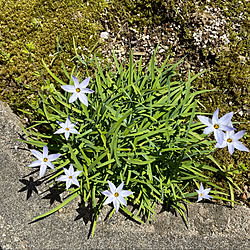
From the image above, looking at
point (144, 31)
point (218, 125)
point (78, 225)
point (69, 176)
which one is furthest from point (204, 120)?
point (144, 31)

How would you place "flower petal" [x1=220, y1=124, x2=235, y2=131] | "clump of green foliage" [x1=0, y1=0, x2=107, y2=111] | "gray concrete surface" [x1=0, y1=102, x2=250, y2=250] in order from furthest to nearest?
"clump of green foliage" [x1=0, y1=0, x2=107, y2=111], "gray concrete surface" [x1=0, y1=102, x2=250, y2=250], "flower petal" [x1=220, y1=124, x2=235, y2=131]

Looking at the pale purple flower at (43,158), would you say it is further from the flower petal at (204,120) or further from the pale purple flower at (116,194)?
the flower petal at (204,120)

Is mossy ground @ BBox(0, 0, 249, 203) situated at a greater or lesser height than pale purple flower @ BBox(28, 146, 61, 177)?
greater

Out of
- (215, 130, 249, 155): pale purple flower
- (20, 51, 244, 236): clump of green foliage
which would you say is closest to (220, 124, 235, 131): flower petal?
(215, 130, 249, 155): pale purple flower

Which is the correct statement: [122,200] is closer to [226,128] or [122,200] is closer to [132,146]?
[132,146]

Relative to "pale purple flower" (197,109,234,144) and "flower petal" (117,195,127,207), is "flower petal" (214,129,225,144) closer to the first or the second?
"pale purple flower" (197,109,234,144)

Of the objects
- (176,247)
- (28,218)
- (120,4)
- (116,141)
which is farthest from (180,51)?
(28,218)
